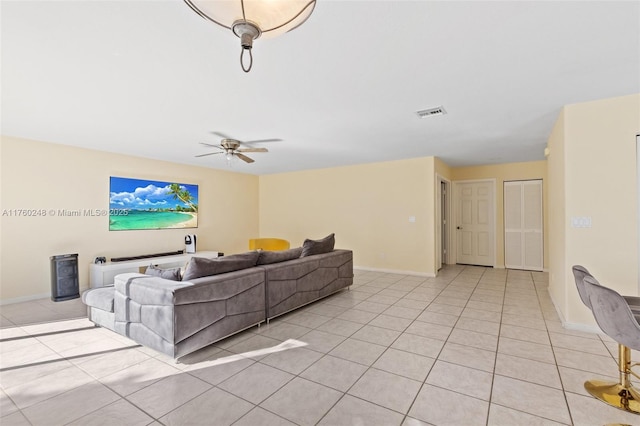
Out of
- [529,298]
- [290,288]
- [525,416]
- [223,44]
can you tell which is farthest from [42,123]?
Answer: [529,298]

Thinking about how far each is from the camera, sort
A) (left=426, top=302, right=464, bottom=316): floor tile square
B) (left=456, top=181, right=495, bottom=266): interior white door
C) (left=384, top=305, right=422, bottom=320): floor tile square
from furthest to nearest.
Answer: (left=456, top=181, right=495, bottom=266): interior white door → (left=426, top=302, right=464, bottom=316): floor tile square → (left=384, top=305, right=422, bottom=320): floor tile square

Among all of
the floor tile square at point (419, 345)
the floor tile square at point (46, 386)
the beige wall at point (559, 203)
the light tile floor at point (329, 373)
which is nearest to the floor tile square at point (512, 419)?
the light tile floor at point (329, 373)

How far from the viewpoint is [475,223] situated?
23.8 feet

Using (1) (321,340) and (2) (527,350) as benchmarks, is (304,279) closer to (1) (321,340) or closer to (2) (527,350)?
(1) (321,340)

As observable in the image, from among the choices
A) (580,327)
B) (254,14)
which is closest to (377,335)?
(580,327)

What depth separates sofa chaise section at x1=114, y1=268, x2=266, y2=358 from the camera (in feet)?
8.48

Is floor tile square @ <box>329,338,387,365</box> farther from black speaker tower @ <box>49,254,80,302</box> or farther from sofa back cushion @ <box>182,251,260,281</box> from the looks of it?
black speaker tower @ <box>49,254,80,302</box>

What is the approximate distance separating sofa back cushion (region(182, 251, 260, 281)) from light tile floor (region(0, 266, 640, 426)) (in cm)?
72

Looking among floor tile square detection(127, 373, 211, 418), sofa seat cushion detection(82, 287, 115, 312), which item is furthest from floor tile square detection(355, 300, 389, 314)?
sofa seat cushion detection(82, 287, 115, 312)

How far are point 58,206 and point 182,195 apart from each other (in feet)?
7.10

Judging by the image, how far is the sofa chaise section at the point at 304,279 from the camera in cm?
356

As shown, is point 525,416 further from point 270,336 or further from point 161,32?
point 161,32

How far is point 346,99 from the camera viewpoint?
3072 mm

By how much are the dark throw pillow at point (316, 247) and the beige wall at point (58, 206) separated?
143 inches
